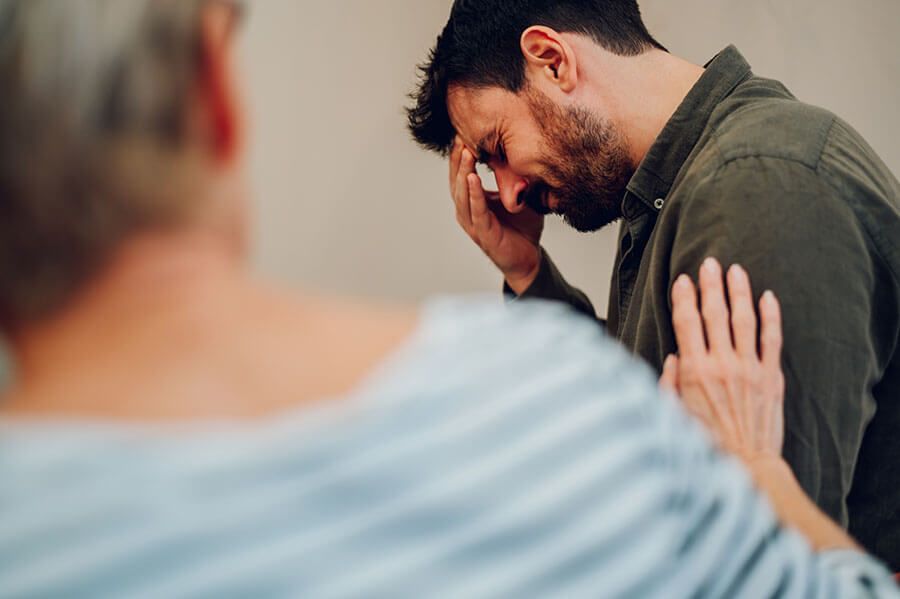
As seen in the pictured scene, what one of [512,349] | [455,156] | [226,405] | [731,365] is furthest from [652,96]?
[226,405]

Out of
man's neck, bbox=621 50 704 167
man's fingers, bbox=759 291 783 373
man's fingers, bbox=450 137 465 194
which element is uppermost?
man's fingers, bbox=450 137 465 194

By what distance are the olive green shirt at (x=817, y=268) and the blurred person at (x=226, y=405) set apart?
1.45ft

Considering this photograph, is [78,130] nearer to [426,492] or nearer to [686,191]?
[426,492]

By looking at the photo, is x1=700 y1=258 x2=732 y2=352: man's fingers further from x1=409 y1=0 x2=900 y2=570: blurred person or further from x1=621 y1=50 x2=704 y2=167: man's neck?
x1=621 y1=50 x2=704 y2=167: man's neck

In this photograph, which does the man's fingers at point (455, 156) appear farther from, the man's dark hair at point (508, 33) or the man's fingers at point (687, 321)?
the man's fingers at point (687, 321)

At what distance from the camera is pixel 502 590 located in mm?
375

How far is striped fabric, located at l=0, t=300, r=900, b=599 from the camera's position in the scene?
33 cm

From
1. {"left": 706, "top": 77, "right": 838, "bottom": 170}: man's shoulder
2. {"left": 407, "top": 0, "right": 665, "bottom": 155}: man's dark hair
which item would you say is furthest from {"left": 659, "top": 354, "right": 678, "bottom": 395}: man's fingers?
{"left": 407, "top": 0, "right": 665, "bottom": 155}: man's dark hair

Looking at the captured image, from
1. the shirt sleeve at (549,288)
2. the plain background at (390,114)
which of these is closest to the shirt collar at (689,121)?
the shirt sleeve at (549,288)

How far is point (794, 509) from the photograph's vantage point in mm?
645

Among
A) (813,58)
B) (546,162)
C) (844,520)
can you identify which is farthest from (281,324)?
(813,58)

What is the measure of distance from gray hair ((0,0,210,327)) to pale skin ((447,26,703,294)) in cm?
90

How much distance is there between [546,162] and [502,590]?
101 cm

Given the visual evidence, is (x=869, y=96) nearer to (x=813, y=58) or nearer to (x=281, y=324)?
(x=813, y=58)
